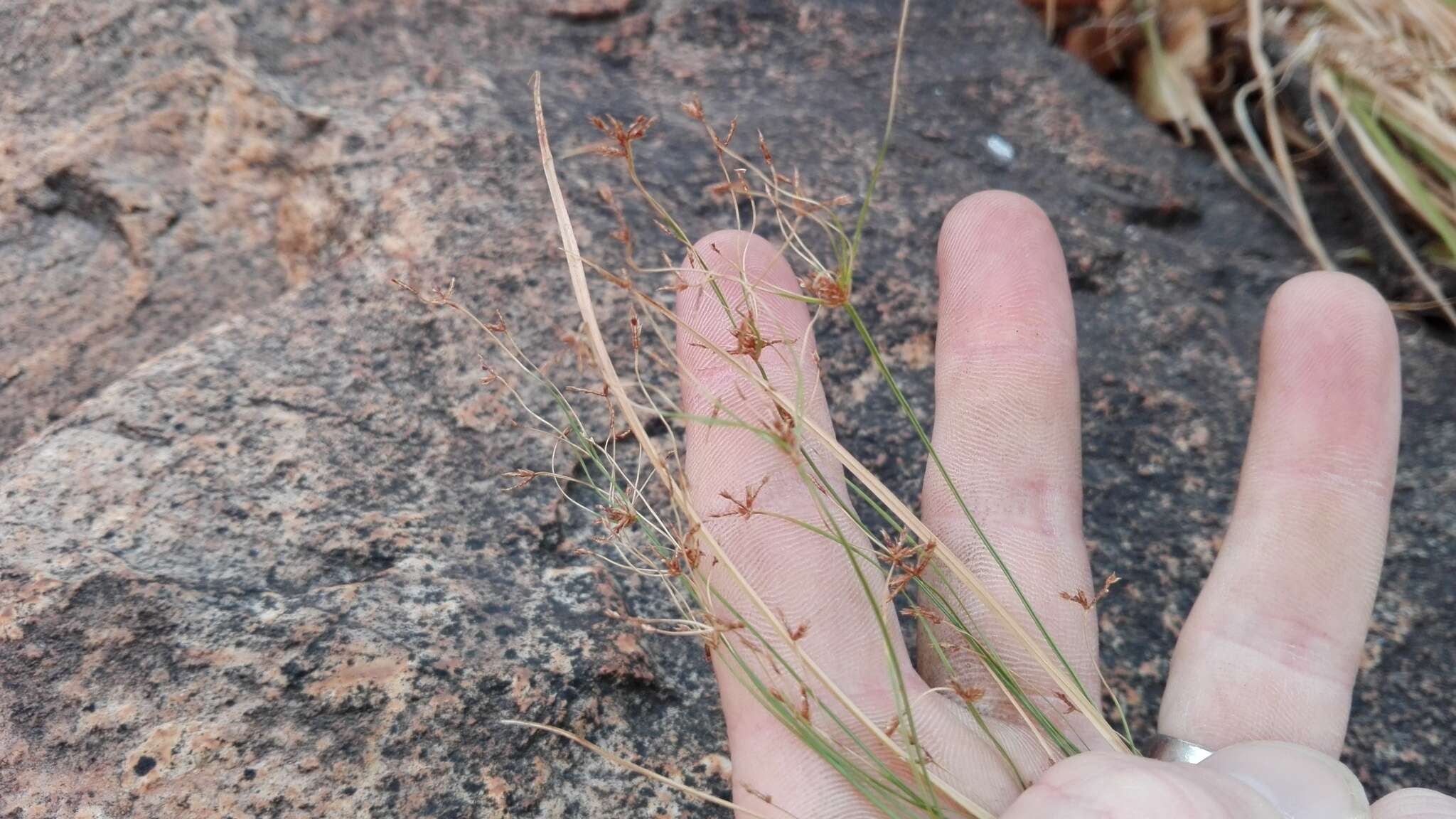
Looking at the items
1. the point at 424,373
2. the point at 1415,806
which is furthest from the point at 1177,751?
the point at 424,373

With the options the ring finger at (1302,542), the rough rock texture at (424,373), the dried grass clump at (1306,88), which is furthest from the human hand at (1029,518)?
the dried grass clump at (1306,88)

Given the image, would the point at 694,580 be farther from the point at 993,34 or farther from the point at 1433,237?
the point at 1433,237

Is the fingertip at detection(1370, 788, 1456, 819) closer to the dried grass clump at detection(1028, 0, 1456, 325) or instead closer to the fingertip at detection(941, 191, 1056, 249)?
the fingertip at detection(941, 191, 1056, 249)

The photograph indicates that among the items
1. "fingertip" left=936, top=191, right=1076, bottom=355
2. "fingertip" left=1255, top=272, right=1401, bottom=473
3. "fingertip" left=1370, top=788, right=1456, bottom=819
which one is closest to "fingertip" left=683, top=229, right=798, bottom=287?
"fingertip" left=936, top=191, right=1076, bottom=355

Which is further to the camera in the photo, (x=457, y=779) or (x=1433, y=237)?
(x=1433, y=237)

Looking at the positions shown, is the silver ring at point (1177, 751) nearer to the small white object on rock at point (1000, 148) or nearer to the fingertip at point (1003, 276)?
the fingertip at point (1003, 276)

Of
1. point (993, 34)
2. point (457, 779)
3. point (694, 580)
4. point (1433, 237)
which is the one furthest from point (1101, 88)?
point (457, 779)
